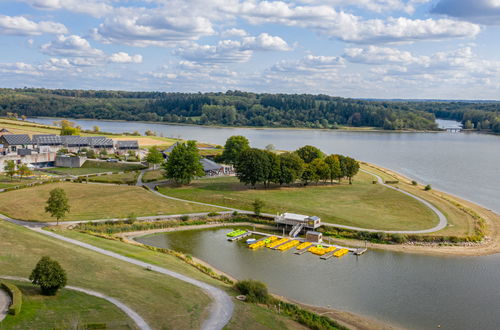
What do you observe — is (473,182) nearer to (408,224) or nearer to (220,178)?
(408,224)

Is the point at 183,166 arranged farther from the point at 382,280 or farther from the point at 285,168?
the point at 382,280

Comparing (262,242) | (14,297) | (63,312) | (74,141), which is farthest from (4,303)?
(74,141)

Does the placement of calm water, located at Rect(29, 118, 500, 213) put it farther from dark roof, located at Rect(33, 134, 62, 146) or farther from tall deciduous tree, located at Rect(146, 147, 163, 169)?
dark roof, located at Rect(33, 134, 62, 146)

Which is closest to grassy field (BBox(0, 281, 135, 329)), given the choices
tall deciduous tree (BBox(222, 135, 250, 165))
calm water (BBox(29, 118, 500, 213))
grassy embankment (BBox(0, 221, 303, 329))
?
grassy embankment (BBox(0, 221, 303, 329))

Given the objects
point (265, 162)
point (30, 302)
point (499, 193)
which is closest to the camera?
point (30, 302)

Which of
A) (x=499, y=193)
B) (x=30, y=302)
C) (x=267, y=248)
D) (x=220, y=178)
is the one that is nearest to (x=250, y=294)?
(x=30, y=302)

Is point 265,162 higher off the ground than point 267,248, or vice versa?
point 265,162
